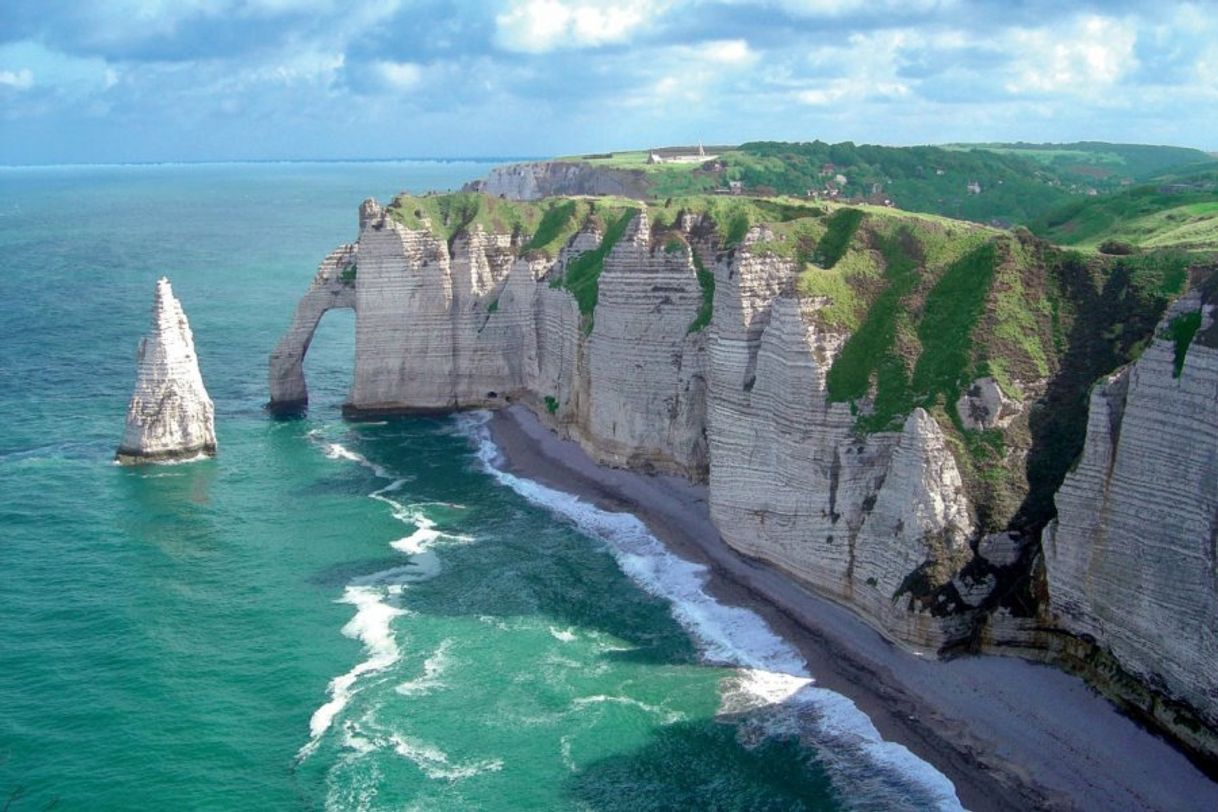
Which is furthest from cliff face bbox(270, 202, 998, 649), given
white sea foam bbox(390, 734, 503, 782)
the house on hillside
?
the house on hillside

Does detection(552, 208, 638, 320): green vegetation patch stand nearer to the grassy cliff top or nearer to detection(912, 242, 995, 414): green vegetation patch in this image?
the grassy cliff top

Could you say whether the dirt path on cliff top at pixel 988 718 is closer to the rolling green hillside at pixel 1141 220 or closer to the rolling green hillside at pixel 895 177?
the rolling green hillside at pixel 1141 220

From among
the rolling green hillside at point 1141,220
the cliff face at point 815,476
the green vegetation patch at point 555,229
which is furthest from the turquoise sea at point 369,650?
the rolling green hillside at point 1141,220

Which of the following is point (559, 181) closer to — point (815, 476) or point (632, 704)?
point (815, 476)

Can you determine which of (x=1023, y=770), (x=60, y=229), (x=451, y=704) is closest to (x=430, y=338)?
(x=451, y=704)

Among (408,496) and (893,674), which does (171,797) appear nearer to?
(893,674)

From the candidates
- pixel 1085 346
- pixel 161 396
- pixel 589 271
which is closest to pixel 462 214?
pixel 589 271
